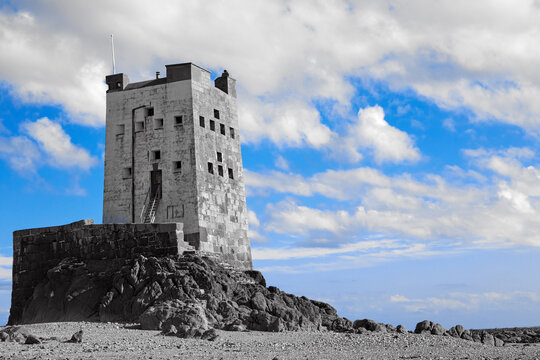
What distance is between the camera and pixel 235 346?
79.7 feet

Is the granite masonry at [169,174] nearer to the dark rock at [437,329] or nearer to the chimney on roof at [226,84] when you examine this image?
the chimney on roof at [226,84]

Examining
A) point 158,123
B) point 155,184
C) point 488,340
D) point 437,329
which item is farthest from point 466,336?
point 158,123

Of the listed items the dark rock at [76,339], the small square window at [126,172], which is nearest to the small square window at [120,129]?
the small square window at [126,172]

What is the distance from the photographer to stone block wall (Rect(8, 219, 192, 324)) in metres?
34.7

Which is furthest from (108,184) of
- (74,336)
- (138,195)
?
(74,336)

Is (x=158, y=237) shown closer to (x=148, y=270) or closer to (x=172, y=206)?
(x=148, y=270)

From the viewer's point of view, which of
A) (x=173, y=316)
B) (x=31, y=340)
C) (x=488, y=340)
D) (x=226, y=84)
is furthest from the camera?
(x=226, y=84)

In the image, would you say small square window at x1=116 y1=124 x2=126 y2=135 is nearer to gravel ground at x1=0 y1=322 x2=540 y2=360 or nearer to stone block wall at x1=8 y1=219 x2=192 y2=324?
stone block wall at x1=8 y1=219 x2=192 y2=324

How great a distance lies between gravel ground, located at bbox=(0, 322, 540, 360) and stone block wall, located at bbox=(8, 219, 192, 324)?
5.99m

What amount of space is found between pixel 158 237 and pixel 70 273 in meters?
5.01

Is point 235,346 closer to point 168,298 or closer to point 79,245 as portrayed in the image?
point 168,298

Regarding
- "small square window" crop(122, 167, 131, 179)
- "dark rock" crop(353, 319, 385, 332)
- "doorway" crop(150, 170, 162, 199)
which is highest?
"small square window" crop(122, 167, 131, 179)

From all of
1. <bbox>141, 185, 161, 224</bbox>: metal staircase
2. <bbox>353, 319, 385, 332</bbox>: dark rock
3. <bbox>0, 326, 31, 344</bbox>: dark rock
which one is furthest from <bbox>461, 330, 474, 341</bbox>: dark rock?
<bbox>0, 326, 31, 344</bbox>: dark rock

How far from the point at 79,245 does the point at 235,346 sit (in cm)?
1491
